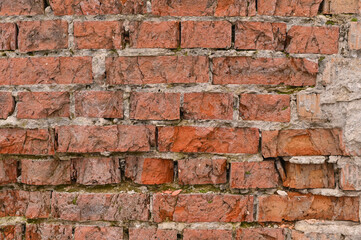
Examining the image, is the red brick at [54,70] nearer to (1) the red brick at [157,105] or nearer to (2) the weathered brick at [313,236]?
(1) the red brick at [157,105]

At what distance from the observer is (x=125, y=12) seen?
0.90 metres

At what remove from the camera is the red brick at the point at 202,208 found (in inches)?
36.0

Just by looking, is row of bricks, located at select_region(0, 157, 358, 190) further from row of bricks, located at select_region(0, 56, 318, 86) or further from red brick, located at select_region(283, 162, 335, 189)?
row of bricks, located at select_region(0, 56, 318, 86)

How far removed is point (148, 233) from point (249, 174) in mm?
380

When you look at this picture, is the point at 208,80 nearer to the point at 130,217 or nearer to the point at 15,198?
the point at 130,217

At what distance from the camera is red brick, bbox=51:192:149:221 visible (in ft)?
3.01

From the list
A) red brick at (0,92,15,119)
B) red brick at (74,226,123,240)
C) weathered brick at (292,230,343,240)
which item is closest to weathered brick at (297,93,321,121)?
weathered brick at (292,230,343,240)

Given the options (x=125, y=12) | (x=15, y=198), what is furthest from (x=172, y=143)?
(x=15, y=198)

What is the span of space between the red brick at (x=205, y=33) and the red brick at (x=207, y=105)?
158mm

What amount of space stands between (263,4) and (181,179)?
0.62 m

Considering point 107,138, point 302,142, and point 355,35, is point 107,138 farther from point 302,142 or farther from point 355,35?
point 355,35

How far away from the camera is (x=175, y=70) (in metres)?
0.90

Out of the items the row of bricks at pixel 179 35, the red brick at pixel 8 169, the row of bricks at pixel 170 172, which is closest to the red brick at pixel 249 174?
the row of bricks at pixel 170 172

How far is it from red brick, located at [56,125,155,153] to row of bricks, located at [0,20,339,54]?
263 millimetres
